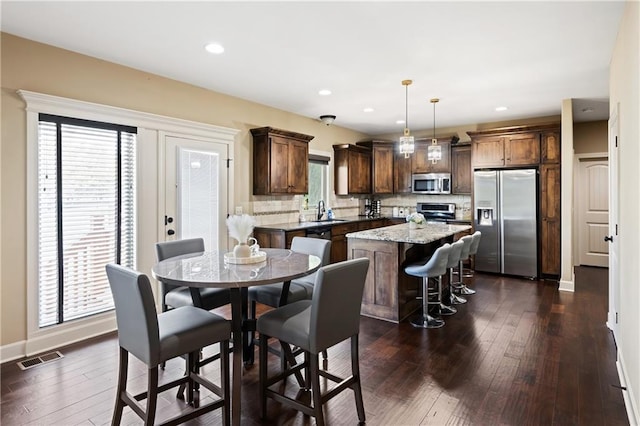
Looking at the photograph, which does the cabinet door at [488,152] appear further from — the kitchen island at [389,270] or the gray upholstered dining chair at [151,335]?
the gray upholstered dining chair at [151,335]

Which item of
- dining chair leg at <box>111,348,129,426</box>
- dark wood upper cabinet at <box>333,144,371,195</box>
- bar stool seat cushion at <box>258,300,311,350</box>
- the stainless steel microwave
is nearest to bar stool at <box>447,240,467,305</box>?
bar stool seat cushion at <box>258,300,311,350</box>

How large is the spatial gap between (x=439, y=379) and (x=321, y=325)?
4.08 ft

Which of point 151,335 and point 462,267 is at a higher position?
point 151,335

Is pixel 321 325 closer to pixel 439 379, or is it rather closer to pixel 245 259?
pixel 245 259

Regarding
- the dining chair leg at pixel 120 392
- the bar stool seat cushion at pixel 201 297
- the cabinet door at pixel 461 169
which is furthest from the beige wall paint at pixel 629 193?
the cabinet door at pixel 461 169

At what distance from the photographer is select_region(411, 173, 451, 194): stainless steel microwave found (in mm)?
6742

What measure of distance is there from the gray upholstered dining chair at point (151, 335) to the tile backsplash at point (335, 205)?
304 cm

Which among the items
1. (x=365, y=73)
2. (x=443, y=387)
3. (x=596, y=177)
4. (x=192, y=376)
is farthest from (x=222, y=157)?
(x=596, y=177)

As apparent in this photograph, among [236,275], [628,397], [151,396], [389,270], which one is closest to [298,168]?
[389,270]

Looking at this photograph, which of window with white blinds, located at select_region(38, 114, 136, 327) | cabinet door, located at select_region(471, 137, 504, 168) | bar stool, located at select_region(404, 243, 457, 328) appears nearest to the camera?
window with white blinds, located at select_region(38, 114, 136, 327)

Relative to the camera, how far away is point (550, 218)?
5594mm

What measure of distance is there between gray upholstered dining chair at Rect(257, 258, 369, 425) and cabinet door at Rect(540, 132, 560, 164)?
16.0ft

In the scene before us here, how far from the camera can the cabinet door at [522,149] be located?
570cm

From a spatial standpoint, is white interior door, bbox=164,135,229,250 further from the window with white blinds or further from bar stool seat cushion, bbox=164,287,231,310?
bar stool seat cushion, bbox=164,287,231,310
